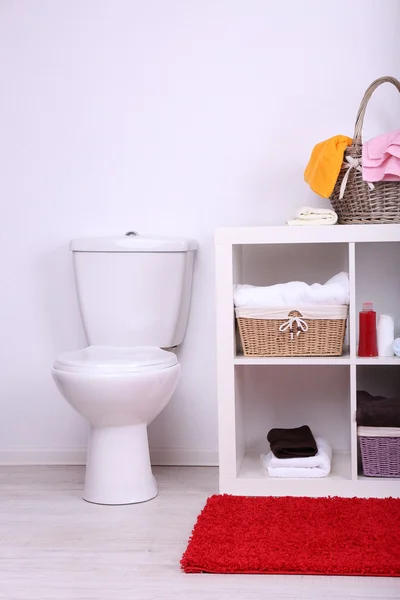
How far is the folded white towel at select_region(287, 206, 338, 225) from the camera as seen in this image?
94.6 inches

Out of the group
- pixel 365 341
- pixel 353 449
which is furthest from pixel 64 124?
pixel 353 449

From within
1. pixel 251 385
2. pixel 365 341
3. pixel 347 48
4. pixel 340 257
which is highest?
pixel 347 48

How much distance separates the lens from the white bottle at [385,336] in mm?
2449

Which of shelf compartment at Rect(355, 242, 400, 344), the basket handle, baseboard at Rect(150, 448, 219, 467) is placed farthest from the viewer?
baseboard at Rect(150, 448, 219, 467)

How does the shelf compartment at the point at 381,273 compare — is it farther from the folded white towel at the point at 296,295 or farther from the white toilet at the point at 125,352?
the white toilet at the point at 125,352

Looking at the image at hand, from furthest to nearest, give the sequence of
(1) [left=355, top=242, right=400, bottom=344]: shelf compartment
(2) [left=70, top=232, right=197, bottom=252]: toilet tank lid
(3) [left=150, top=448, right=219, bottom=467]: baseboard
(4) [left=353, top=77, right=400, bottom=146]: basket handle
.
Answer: (3) [left=150, top=448, right=219, bottom=467]: baseboard → (1) [left=355, top=242, right=400, bottom=344]: shelf compartment → (2) [left=70, top=232, right=197, bottom=252]: toilet tank lid → (4) [left=353, top=77, right=400, bottom=146]: basket handle

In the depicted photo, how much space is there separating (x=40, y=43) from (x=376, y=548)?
200cm

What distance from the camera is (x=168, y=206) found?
2.80 metres

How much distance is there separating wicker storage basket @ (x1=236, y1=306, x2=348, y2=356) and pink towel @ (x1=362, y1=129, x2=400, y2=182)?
0.40m

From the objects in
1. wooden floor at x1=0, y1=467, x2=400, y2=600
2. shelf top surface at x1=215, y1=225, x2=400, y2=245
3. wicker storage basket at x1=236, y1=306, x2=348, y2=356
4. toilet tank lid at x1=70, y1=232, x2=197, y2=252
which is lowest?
wooden floor at x1=0, y1=467, x2=400, y2=600

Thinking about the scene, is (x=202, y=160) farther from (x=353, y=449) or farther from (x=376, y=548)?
(x=376, y=548)

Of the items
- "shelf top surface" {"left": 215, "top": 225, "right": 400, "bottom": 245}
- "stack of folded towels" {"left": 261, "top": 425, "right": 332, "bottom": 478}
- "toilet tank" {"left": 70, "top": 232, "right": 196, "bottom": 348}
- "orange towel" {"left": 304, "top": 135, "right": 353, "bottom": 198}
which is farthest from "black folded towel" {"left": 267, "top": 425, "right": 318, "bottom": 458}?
"orange towel" {"left": 304, "top": 135, "right": 353, "bottom": 198}

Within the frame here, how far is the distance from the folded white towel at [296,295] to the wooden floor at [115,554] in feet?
2.04

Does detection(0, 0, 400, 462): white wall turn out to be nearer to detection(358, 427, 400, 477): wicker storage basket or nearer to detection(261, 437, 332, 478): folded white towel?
detection(261, 437, 332, 478): folded white towel
